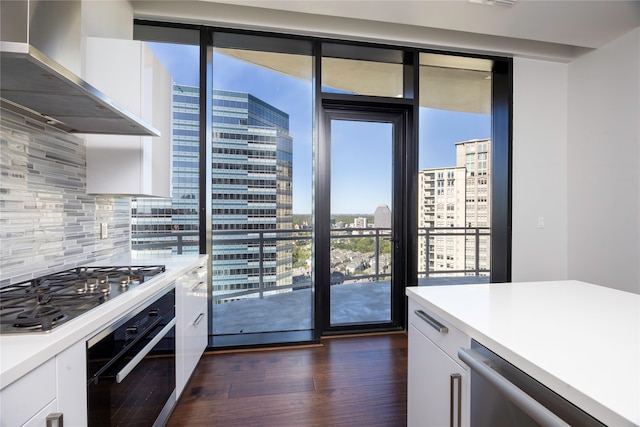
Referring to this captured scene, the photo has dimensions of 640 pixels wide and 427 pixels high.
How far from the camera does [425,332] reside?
123cm

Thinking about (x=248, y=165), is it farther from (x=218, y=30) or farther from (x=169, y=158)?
(x=218, y=30)

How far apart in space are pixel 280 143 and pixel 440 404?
2.39 m

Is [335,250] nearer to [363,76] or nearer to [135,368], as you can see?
[363,76]

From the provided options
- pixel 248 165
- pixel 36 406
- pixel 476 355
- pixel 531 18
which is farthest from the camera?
pixel 248 165

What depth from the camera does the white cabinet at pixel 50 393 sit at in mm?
667

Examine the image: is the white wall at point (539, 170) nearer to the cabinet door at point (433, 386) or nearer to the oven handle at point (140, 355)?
the cabinet door at point (433, 386)

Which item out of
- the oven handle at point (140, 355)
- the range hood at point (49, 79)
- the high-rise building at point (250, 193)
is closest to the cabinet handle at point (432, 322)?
the oven handle at point (140, 355)

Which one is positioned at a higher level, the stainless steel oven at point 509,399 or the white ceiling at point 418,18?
the white ceiling at point 418,18

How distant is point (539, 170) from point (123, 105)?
3940mm

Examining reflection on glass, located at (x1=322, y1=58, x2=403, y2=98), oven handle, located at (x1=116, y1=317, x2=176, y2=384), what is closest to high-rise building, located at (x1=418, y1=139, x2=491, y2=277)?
reflection on glass, located at (x1=322, y1=58, x2=403, y2=98)

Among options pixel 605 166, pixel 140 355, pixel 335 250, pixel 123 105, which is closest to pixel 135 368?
pixel 140 355

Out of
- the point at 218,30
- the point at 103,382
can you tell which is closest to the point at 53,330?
the point at 103,382

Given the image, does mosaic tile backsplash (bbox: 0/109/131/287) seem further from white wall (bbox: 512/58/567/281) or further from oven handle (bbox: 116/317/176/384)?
white wall (bbox: 512/58/567/281)

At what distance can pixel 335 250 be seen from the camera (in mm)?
2994
